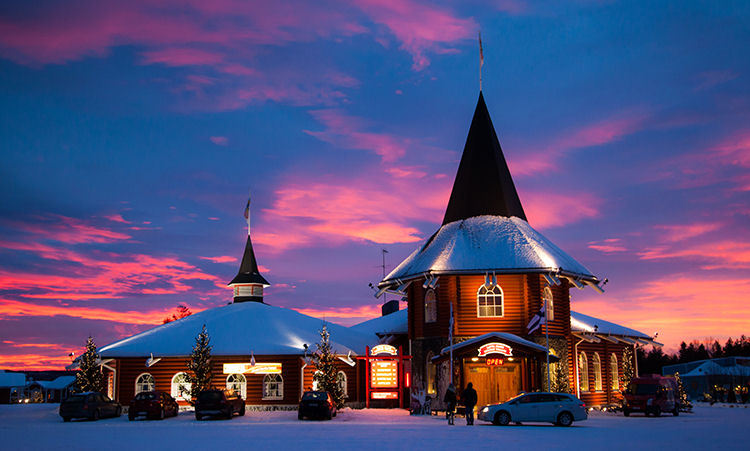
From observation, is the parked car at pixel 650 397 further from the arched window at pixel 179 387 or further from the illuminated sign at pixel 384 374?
Answer: the arched window at pixel 179 387

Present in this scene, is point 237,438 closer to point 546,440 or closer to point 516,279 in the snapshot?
point 546,440

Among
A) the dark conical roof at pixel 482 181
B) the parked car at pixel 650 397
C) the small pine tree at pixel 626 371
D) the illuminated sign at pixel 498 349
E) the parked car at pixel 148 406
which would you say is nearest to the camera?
the parked car at pixel 148 406

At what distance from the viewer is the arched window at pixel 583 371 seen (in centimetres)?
4481

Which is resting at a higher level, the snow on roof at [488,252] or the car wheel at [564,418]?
the snow on roof at [488,252]

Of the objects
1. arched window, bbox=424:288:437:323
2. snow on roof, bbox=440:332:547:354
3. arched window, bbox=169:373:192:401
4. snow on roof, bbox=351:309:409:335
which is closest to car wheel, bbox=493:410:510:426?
snow on roof, bbox=440:332:547:354

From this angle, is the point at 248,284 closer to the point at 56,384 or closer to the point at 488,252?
the point at 488,252

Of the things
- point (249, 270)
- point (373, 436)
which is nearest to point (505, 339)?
point (373, 436)

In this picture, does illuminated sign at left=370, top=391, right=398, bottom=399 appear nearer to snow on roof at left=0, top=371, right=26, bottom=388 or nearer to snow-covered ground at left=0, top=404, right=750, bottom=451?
snow-covered ground at left=0, top=404, right=750, bottom=451

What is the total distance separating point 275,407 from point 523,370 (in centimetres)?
1450

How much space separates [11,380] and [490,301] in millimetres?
75639

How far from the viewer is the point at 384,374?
42781mm

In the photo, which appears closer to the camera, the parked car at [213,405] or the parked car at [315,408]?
the parked car at [315,408]

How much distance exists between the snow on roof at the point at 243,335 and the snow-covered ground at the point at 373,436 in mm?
11381

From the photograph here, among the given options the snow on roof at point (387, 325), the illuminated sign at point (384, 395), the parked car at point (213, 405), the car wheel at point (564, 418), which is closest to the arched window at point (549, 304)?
the illuminated sign at point (384, 395)
